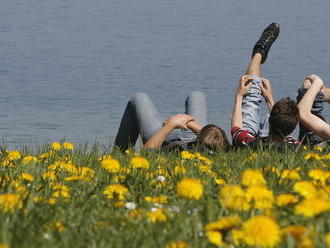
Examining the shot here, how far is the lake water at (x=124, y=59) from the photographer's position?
18.5 meters

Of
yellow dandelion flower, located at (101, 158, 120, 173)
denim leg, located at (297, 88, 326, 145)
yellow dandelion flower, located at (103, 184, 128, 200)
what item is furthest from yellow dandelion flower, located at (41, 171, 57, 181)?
denim leg, located at (297, 88, 326, 145)

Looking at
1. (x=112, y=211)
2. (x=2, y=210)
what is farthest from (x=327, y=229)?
(x=2, y=210)

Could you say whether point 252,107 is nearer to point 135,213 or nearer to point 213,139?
point 213,139

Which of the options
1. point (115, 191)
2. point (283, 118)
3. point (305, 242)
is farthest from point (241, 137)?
point (305, 242)

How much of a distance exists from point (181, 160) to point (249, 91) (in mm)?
3592

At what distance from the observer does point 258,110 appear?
960cm

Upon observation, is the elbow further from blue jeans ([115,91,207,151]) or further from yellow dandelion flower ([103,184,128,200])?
yellow dandelion flower ([103,184,128,200])

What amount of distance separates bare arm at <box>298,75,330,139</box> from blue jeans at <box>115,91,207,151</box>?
3.22 ft

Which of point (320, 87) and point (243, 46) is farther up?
point (243, 46)

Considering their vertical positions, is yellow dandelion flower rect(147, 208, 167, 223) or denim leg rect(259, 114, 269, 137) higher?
denim leg rect(259, 114, 269, 137)

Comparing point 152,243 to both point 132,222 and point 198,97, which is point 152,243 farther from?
point 198,97

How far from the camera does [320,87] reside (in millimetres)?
9203

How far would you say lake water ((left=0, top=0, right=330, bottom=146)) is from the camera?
1847 centimetres

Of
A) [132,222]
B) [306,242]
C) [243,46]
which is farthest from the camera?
[243,46]
